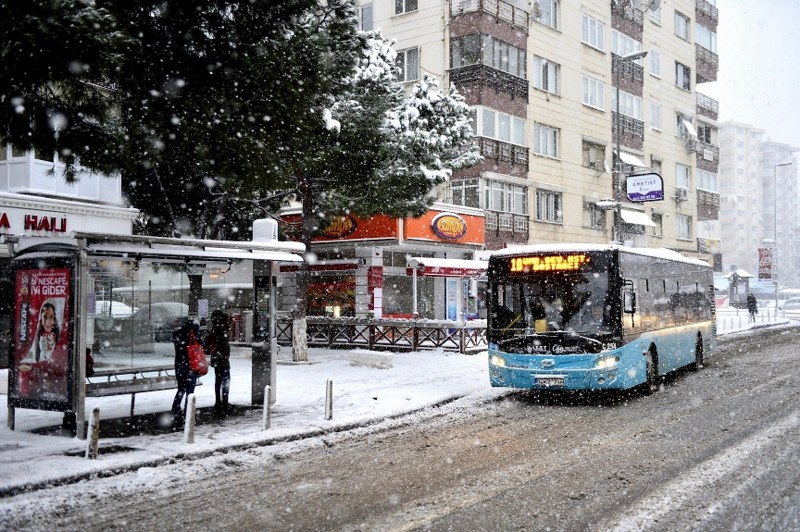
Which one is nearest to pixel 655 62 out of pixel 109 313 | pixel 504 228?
pixel 504 228

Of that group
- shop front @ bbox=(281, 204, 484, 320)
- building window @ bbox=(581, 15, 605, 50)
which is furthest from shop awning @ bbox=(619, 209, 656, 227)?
shop front @ bbox=(281, 204, 484, 320)

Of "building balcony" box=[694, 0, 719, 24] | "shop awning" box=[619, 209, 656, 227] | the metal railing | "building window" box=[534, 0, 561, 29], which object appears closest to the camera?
the metal railing

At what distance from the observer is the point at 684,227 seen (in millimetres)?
49156

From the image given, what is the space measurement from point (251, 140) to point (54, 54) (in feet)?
12.9

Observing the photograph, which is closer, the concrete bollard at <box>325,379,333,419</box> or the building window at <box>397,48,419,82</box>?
the concrete bollard at <box>325,379,333,419</box>

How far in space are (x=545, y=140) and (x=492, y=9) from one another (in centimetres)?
677

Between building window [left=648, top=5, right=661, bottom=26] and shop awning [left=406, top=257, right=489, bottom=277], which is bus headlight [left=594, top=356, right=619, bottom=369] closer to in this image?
shop awning [left=406, top=257, right=489, bottom=277]

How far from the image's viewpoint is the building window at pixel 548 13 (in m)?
34.8

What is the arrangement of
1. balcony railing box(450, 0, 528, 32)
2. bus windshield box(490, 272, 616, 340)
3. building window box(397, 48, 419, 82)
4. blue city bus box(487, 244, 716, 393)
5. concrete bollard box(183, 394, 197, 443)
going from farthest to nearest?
building window box(397, 48, 419, 82), balcony railing box(450, 0, 528, 32), bus windshield box(490, 272, 616, 340), blue city bus box(487, 244, 716, 393), concrete bollard box(183, 394, 197, 443)

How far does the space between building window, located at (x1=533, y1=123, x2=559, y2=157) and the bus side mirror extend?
21.6 meters

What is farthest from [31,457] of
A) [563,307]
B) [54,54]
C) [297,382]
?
[563,307]

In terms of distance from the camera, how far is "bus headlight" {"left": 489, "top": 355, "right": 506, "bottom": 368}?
1373 centimetres

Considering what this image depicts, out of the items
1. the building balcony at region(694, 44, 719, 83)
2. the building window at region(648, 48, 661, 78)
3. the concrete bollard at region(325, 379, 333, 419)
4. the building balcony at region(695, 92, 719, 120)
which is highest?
the building balcony at region(694, 44, 719, 83)

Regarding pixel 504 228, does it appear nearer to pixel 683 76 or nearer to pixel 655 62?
pixel 655 62
